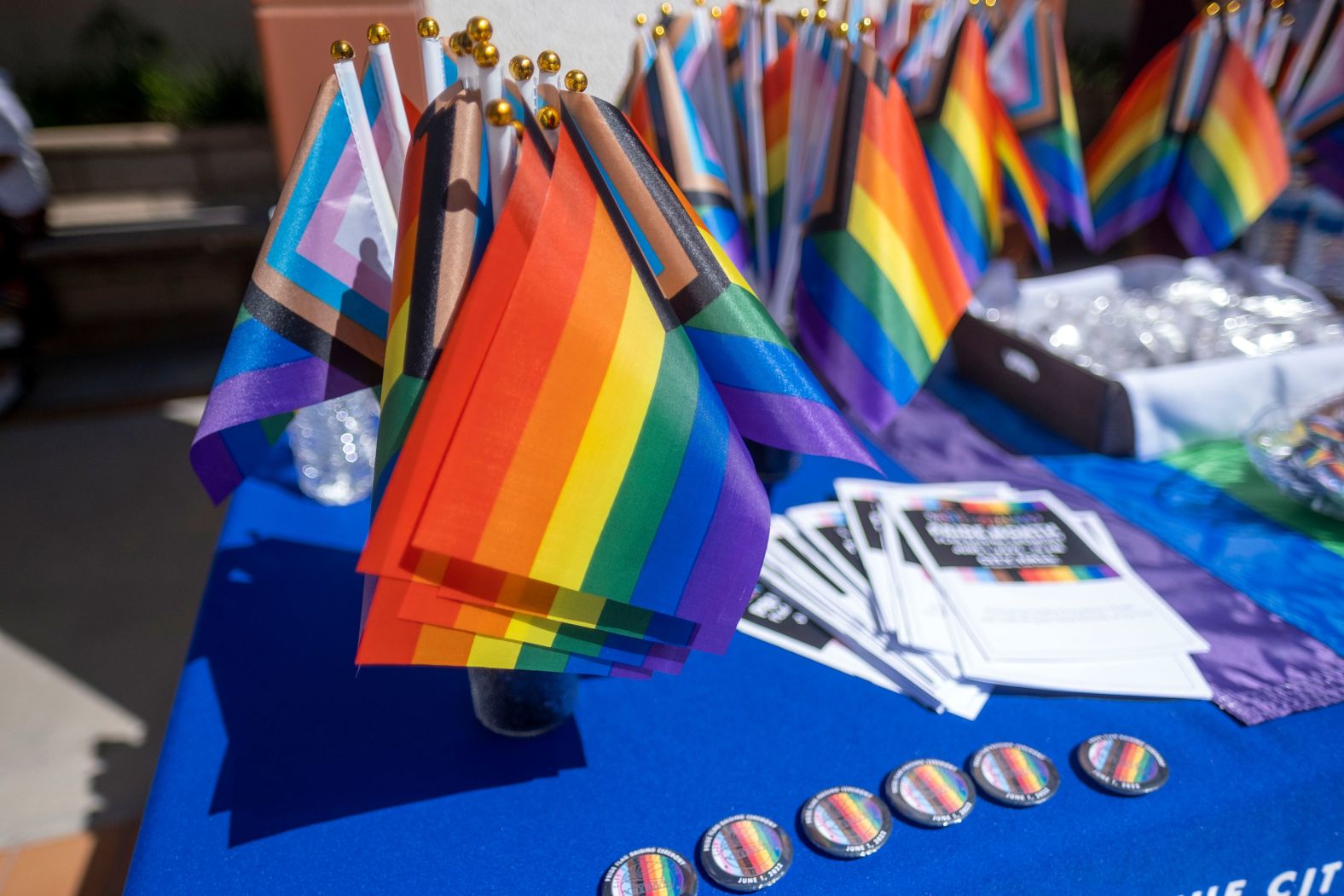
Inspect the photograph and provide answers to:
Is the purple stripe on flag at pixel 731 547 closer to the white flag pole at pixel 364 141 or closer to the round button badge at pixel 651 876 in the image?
the round button badge at pixel 651 876

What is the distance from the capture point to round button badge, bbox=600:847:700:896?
0.60 m

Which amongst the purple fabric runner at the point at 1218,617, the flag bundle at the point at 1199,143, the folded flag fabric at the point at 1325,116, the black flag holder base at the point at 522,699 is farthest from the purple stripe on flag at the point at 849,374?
the folded flag fabric at the point at 1325,116

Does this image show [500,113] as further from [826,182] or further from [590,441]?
[826,182]

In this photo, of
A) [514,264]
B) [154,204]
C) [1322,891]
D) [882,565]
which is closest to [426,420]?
[514,264]

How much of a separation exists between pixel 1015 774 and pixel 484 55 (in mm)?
667

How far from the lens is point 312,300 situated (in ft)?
2.16

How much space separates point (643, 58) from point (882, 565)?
767 mm

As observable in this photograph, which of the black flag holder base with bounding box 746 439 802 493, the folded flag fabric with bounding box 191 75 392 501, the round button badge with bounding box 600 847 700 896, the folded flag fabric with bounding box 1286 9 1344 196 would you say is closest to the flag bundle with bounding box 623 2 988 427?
the black flag holder base with bounding box 746 439 802 493

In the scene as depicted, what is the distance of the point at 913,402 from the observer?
56.1 inches

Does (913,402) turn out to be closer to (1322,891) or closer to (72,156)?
(1322,891)

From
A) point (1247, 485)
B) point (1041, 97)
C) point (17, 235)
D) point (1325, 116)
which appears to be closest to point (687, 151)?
point (1041, 97)

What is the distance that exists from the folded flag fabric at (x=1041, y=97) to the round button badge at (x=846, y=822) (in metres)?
1.07

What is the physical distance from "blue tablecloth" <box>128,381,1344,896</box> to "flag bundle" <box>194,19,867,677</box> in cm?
15

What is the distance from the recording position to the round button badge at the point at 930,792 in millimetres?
663
